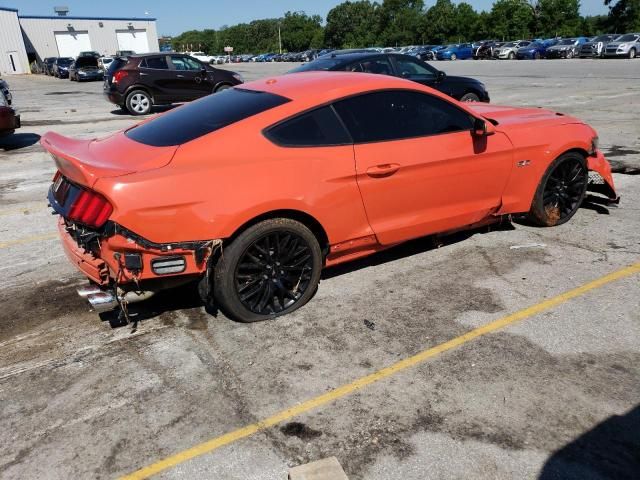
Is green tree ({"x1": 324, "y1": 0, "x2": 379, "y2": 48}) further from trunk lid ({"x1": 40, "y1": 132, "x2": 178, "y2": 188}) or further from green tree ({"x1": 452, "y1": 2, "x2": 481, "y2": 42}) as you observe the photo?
trunk lid ({"x1": 40, "y1": 132, "x2": 178, "y2": 188})

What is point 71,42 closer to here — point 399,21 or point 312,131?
point 399,21

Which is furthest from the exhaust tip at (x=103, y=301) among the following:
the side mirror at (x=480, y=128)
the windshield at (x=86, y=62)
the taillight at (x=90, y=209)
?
the windshield at (x=86, y=62)

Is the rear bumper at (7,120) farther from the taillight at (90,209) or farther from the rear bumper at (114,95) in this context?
the taillight at (90,209)

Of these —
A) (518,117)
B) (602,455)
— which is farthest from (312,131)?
(602,455)

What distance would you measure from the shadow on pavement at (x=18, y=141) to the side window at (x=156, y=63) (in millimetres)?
4036

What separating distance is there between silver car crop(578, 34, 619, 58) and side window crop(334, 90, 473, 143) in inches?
1547

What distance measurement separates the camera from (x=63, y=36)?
60.6 metres

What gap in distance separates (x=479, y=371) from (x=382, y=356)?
59 cm

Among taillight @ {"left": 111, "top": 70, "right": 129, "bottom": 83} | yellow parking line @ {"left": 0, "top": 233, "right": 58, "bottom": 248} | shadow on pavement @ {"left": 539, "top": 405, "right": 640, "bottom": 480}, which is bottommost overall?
yellow parking line @ {"left": 0, "top": 233, "right": 58, "bottom": 248}

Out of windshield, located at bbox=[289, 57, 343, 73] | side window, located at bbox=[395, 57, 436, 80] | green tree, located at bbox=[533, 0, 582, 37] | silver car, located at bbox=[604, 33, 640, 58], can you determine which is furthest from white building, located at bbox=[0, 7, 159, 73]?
side window, located at bbox=[395, 57, 436, 80]

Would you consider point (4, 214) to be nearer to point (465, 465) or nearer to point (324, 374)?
point (324, 374)

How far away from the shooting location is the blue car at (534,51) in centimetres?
4244

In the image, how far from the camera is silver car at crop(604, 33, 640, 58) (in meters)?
36.1

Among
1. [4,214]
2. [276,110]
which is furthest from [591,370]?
[4,214]
